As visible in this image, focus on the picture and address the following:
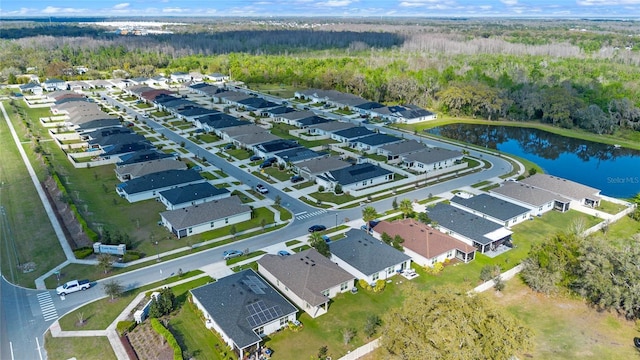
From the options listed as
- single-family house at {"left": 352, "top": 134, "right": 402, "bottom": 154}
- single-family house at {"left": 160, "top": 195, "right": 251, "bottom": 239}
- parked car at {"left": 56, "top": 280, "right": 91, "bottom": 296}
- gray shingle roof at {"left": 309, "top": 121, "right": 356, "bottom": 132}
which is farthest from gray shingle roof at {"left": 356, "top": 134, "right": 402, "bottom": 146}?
parked car at {"left": 56, "top": 280, "right": 91, "bottom": 296}

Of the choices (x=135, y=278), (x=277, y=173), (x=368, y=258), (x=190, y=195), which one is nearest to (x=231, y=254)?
(x=135, y=278)

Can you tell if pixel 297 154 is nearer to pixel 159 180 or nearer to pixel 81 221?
pixel 159 180

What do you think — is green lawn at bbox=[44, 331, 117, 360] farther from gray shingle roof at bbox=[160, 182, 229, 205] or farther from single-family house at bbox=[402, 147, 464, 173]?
single-family house at bbox=[402, 147, 464, 173]

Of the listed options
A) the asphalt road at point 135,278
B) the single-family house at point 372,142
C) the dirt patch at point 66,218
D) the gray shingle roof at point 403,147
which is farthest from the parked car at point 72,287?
the single-family house at point 372,142

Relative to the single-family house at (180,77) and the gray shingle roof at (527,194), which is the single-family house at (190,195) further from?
the single-family house at (180,77)

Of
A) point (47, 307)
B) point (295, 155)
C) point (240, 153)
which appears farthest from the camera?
point (240, 153)

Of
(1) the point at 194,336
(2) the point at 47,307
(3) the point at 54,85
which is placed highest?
(3) the point at 54,85
